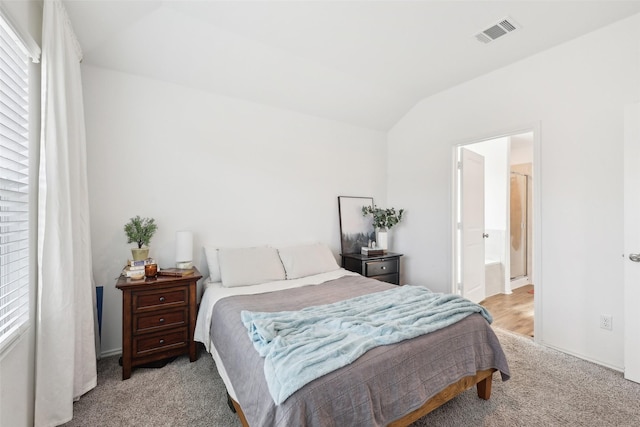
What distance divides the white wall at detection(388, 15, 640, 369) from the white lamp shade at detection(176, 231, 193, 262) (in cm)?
332

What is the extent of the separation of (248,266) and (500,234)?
4.01 m

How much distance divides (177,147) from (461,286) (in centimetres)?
366

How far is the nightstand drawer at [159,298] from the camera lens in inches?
86.0

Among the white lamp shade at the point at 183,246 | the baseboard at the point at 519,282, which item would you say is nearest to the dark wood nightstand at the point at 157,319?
the white lamp shade at the point at 183,246

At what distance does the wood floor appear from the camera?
10.4 ft

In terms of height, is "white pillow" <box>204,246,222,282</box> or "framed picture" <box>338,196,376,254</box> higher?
"framed picture" <box>338,196,376,254</box>

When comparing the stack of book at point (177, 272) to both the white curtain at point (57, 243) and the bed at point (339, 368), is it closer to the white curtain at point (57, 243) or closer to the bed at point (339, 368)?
the bed at point (339, 368)

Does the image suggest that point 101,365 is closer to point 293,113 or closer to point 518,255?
point 293,113

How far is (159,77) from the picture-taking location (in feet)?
8.80

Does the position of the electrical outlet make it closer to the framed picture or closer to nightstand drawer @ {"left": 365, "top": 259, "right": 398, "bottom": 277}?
nightstand drawer @ {"left": 365, "top": 259, "right": 398, "bottom": 277}

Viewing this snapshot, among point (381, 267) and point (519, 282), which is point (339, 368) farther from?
point (519, 282)

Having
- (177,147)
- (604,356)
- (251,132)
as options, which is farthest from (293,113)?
(604,356)

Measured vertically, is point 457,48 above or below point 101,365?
above

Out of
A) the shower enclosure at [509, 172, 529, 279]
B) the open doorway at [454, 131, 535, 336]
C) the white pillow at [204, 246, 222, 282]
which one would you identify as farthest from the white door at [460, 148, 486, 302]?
the white pillow at [204, 246, 222, 282]
